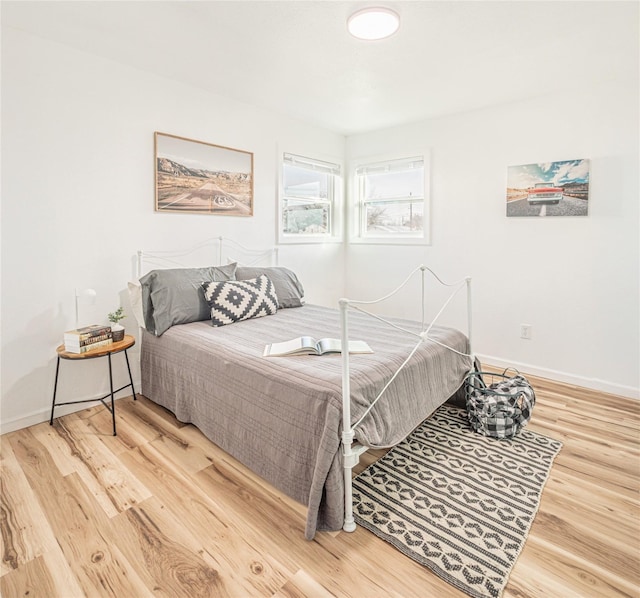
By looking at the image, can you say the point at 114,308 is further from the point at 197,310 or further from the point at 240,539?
the point at 240,539

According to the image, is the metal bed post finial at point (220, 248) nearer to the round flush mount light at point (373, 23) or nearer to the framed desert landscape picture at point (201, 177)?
the framed desert landscape picture at point (201, 177)

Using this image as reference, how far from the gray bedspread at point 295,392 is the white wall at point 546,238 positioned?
1213 millimetres

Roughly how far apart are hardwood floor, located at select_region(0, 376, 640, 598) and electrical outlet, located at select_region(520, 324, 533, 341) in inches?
48.7

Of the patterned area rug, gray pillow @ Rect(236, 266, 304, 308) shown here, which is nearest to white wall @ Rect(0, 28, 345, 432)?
gray pillow @ Rect(236, 266, 304, 308)

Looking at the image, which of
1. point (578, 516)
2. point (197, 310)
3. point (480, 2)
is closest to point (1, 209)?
point (197, 310)

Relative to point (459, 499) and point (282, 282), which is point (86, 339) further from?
point (459, 499)

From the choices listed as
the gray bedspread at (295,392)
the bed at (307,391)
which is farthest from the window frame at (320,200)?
the gray bedspread at (295,392)

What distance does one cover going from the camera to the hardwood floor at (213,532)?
56.2 inches

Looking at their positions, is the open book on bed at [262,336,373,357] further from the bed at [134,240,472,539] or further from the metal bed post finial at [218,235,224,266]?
the metal bed post finial at [218,235,224,266]

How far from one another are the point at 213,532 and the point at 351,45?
2767 millimetres

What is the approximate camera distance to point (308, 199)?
4473 millimetres

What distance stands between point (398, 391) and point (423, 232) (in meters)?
2.55

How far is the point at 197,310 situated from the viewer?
9.59 feet

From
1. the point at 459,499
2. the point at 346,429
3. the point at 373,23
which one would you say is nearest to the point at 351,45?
the point at 373,23
